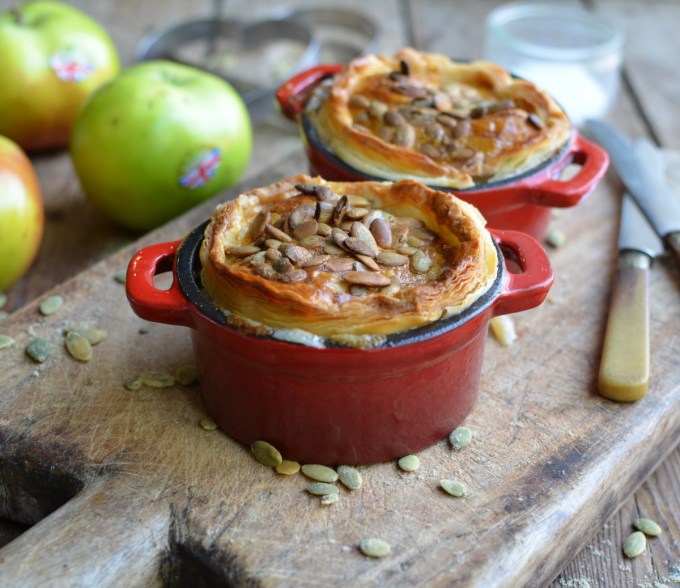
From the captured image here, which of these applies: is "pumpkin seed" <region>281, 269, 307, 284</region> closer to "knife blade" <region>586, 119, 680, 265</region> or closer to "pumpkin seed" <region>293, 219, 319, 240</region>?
"pumpkin seed" <region>293, 219, 319, 240</region>

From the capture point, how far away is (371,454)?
1579mm

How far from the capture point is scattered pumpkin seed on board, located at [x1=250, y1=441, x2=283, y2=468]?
61.9 inches

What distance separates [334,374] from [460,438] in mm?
327

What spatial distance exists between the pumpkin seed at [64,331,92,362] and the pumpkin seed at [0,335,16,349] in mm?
105

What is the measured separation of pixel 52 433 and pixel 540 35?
2.44 metres

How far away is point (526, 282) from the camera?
1575mm

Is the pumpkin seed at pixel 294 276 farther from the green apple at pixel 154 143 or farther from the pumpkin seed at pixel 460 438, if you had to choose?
the green apple at pixel 154 143

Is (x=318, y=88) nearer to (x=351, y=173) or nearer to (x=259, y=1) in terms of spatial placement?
(x=351, y=173)

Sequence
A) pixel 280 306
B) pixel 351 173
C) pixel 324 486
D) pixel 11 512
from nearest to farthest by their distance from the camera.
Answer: pixel 280 306 < pixel 324 486 < pixel 11 512 < pixel 351 173

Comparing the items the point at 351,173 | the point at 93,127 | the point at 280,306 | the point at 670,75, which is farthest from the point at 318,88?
the point at 670,75

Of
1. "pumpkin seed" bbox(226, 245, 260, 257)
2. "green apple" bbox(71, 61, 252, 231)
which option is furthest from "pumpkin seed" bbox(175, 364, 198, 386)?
"green apple" bbox(71, 61, 252, 231)

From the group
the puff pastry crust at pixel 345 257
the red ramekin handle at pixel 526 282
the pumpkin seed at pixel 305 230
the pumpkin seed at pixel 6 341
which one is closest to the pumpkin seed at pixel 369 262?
the puff pastry crust at pixel 345 257

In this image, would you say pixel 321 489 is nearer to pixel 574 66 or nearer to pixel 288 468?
pixel 288 468

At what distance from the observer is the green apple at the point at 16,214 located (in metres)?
2.09
